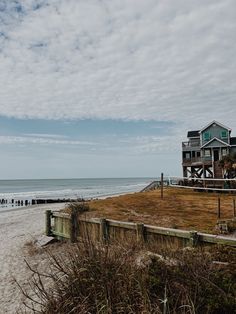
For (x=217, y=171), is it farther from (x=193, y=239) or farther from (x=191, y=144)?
(x=193, y=239)

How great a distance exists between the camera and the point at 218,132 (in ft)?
A: 147

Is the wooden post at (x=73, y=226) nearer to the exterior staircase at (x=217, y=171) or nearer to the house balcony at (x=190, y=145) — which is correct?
the exterior staircase at (x=217, y=171)

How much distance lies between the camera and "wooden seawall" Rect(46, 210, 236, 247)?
8.45m

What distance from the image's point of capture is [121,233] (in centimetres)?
1149

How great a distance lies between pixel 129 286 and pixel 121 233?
6539 mm

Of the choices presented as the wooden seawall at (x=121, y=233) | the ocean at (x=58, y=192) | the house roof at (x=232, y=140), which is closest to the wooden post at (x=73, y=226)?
the wooden seawall at (x=121, y=233)

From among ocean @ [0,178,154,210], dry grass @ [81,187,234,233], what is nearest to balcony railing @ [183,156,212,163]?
ocean @ [0,178,154,210]

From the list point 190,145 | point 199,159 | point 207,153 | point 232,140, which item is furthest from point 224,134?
point 190,145

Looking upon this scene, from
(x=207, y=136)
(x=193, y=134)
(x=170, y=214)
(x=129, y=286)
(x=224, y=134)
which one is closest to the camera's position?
(x=129, y=286)

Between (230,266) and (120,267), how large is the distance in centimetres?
210

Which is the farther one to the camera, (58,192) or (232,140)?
(58,192)

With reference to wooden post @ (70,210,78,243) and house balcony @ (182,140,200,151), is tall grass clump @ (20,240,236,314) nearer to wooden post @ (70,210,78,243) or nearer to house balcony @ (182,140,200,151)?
wooden post @ (70,210,78,243)

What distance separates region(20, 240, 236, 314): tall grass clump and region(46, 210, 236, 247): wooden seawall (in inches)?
22.6

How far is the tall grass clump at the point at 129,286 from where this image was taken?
4781mm
